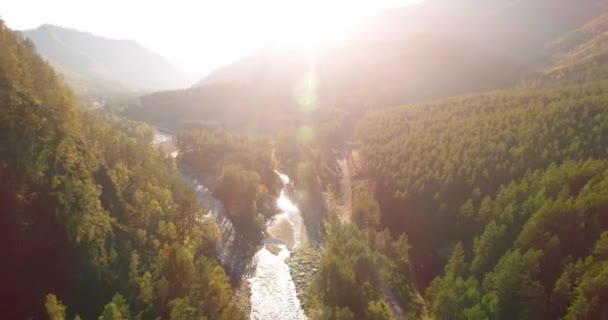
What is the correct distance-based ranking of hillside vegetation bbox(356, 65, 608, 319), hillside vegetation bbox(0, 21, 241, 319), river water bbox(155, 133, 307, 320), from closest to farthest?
hillside vegetation bbox(0, 21, 241, 319)
hillside vegetation bbox(356, 65, 608, 319)
river water bbox(155, 133, 307, 320)

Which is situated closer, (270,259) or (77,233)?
(77,233)

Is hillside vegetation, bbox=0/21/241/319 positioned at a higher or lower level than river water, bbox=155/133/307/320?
higher

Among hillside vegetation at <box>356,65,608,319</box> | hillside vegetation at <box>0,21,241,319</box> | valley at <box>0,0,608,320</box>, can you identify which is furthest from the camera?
hillside vegetation at <box>356,65,608,319</box>

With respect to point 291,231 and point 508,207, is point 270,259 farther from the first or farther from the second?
point 508,207

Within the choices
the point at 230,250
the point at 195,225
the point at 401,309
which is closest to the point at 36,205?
the point at 195,225

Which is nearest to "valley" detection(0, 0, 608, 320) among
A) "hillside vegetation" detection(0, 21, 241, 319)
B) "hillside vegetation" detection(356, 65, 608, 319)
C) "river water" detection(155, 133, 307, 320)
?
"hillside vegetation" detection(0, 21, 241, 319)

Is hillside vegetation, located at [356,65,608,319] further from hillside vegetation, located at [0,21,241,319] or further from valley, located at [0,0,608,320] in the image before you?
hillside vegetation, located at [0,21,241,319]

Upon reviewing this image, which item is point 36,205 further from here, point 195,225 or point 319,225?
point 319,225

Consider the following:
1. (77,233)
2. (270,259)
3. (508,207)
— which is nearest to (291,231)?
(270,259)
